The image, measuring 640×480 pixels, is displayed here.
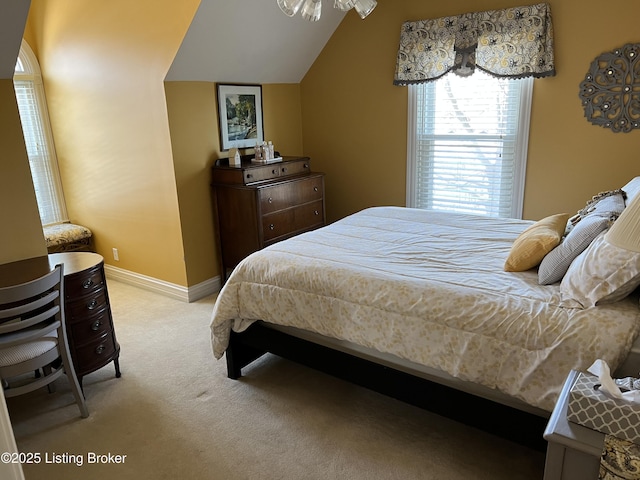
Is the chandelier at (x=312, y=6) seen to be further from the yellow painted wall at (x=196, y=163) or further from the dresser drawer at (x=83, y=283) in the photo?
the dresser drawer at (x=83, y=283)

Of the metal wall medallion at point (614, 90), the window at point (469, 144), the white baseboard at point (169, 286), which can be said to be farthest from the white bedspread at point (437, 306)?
the white baseboard at point (169, 286)

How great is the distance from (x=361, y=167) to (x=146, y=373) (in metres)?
2.91

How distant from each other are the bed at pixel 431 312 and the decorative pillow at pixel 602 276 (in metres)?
0.02

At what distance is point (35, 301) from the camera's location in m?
2.21

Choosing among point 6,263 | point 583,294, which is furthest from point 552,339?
point 6,263

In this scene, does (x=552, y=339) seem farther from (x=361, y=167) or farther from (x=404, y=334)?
(x=361, y=167)

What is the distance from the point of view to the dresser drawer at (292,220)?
4.03 metres

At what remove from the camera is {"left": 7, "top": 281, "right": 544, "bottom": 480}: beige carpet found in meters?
2.12

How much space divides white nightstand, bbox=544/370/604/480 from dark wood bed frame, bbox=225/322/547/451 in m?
0.56

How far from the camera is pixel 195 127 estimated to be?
389 cm

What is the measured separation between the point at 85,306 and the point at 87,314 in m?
0.05

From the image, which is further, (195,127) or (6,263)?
(195,127)

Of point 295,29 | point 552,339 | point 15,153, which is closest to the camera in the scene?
point 552,339

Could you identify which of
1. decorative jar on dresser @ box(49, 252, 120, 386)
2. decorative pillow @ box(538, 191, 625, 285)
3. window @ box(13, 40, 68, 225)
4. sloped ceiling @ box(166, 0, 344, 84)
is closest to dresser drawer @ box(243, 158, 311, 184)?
sloped ceiling @ box(166, 0, 344, 84)
